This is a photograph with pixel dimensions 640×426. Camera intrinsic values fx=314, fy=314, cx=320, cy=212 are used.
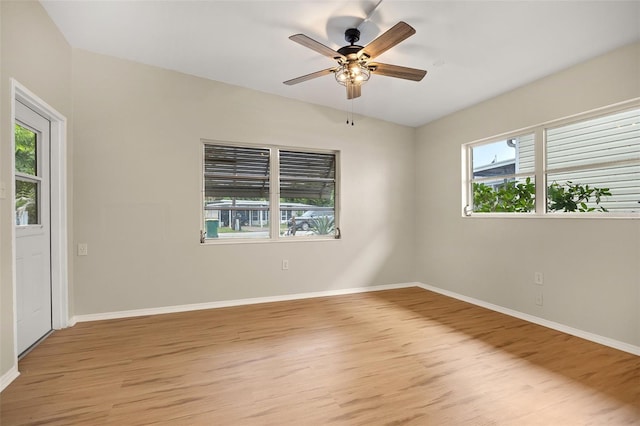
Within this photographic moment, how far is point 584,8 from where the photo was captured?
228cm

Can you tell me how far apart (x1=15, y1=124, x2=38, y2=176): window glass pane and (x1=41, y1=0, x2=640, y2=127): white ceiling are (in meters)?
1.11

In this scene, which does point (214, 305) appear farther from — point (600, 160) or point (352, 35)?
point (600, 160)

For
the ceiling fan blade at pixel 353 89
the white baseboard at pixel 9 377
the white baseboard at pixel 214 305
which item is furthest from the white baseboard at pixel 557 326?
the white baseboard at pixel 9 377

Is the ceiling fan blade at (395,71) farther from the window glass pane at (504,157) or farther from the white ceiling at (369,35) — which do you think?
the window glass pane at (504,157)

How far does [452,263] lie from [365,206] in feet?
4.95

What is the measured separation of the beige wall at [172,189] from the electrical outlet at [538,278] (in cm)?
218

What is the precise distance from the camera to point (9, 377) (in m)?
2.23

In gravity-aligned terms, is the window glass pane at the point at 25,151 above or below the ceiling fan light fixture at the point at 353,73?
below

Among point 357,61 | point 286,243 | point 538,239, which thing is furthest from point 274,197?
point 538,239

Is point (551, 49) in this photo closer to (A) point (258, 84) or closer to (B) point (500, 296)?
(B) point (500, 296)

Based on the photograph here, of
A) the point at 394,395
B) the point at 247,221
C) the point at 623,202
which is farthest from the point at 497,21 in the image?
the point at 247,221

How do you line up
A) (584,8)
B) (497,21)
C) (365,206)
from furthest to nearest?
(365,206) < (497,21) < (584,8)

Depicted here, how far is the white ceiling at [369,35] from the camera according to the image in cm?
243

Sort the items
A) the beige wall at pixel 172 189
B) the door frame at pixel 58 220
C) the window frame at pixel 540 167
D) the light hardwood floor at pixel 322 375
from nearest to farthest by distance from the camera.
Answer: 1. the light hardwood floor at pixel 322 375
2. the window frame at pixel 540 167
3. the door frame at pixel 58 220
4. the beige wall at pixel 172 189
